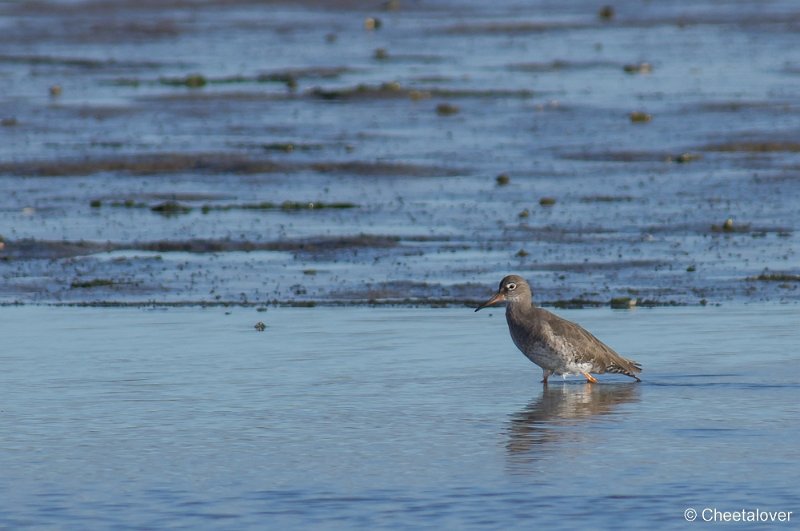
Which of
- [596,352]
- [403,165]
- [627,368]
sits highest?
[403,165]

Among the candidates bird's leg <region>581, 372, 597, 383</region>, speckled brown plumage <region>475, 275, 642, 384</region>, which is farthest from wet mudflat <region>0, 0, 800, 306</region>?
speckled brown plumage <region>475, 275, 642, 384</region>

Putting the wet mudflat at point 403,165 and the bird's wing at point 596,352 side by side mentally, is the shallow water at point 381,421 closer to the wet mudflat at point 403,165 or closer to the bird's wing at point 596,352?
the bird's wing at point 596,352

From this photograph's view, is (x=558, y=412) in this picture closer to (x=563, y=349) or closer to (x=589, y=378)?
(x=563, y=349)

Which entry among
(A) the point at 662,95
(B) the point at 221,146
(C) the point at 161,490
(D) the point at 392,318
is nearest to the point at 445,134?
(B) the point at 221,146

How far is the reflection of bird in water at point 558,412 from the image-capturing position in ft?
31.8

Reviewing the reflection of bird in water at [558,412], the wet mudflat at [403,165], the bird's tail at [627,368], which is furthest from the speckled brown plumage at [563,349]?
the wet mudflat at [403,165]

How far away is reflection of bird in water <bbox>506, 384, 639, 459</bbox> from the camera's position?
9695mm

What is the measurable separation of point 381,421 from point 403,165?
11.8m

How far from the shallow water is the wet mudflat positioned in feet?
4.86

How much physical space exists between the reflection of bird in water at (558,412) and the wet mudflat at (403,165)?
9.07ft

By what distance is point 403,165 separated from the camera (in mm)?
21719

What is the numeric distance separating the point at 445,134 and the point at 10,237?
29.2 ft

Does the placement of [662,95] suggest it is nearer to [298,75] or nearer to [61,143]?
[298,75]

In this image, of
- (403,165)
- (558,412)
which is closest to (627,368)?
(558,412)
